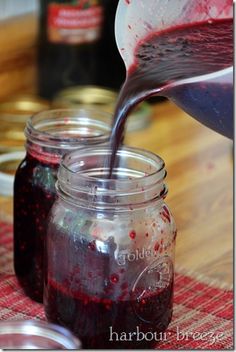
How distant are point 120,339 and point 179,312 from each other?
15 cm

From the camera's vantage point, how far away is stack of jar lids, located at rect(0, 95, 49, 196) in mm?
Answer: 1441

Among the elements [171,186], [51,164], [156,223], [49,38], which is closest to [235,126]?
[156,223]

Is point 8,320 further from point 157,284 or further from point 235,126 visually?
point 235,126

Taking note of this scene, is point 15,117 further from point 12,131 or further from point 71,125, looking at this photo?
point 71,125

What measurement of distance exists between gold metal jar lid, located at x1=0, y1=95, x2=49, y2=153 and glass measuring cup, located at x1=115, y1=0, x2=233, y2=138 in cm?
52

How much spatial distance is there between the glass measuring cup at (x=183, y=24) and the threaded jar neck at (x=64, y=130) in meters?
0.11

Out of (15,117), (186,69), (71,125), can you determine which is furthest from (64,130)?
(15,117)

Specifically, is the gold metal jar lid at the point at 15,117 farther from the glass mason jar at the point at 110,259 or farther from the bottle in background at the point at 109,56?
the glass mason jar at the point at 110,259

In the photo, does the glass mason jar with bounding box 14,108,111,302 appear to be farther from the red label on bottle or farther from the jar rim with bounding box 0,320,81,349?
the red label on bottle

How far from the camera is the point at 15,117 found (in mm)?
1656

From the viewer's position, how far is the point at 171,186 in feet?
4.83

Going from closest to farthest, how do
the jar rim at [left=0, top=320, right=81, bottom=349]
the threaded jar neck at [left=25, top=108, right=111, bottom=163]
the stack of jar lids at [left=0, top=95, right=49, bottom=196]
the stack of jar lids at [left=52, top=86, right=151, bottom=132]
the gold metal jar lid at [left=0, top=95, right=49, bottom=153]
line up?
the jar rim at [left=0, top=320, right=81, bottom=349] → the threaded jar neck at [left=25, top=108, right=111, bottom=163] → the stack of jar lids at [left=0, top=95, right=49, bottom=196] → the gold metal jar lid at [left=0, top=95, right=49, bottom=153] → the stack of jar lids at [left=52, top=86, right=151, bottom=132]

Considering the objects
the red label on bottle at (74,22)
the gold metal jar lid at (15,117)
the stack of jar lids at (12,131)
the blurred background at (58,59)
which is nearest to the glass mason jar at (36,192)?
the stack of jar lids at (12,131)

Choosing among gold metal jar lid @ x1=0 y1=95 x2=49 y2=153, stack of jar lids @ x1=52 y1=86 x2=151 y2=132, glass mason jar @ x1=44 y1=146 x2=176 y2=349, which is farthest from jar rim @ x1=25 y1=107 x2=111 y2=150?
stack of jar lids @ x1=52 y1=86 x2=151 y2=132
